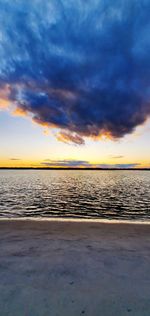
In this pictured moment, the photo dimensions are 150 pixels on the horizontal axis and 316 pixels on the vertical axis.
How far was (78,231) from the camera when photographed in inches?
314

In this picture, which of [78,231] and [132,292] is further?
[78,231]

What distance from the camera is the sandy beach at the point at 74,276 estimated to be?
3.07 m

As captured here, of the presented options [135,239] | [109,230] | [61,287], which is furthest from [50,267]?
[109,230]

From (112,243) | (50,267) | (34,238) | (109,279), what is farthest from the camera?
(34,238)

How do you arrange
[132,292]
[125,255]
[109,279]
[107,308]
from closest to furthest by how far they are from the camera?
[107,308], [132,292], [109,279], [125,255]

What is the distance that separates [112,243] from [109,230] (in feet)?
6.38

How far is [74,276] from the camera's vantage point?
13.0ft

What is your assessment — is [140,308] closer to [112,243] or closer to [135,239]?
[112,243]

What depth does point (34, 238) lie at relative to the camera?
22.1 feet

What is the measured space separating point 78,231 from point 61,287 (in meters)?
4.46

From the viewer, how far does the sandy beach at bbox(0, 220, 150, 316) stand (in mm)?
3066

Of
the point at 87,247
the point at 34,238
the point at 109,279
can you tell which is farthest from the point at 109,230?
the point at 109,279

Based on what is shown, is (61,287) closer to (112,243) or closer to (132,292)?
(132,292)

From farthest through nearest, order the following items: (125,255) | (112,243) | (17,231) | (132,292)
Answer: (17,231) < (112,243) < (125,255) < (132,292)
